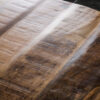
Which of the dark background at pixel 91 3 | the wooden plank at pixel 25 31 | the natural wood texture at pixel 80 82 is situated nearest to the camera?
the natural wood texture at pixel 80 82

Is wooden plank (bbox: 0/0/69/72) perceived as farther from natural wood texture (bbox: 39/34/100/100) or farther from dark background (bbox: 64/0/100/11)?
natural wood texture (bbox: 39/34/100/100)

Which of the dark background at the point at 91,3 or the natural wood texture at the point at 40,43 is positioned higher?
the dark background at the point at 91,3

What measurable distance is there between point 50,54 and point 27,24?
554mm

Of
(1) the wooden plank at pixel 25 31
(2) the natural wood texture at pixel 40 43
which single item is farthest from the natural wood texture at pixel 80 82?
(1) the wooden plank at pixel 25 31

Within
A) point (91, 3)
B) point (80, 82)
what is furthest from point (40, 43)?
point (91, 3)

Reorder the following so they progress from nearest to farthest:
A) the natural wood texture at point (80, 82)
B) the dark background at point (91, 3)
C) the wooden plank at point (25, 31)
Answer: the natural wood texture at point (80, 82), the wooden plank at point (25, 31), the dark background at point (91, 3)

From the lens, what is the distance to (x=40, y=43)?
7.48ft

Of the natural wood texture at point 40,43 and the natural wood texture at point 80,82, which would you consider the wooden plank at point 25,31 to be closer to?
the natural wood texture at point 40,43

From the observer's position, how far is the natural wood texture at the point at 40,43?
6.02 feet

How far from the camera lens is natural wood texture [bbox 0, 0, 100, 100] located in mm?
1836

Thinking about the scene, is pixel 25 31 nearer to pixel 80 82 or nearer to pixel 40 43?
pixel 40 43

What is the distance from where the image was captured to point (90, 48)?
2.22 meters

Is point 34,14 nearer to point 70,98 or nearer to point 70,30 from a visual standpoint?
point 70,30

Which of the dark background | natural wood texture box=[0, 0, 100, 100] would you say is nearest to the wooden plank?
natural wood texture box=[0, 0, 100, 100]
